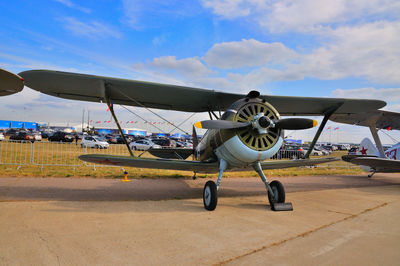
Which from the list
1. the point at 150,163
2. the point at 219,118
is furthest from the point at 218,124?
the point at 150,163

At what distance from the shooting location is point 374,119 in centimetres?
1063

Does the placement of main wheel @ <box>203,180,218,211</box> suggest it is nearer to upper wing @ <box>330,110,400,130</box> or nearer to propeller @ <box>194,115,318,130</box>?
propeller @ <box>194,115,318,130</box>

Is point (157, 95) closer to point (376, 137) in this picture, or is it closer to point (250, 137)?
point (250, 137)

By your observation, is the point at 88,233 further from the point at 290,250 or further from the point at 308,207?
the point at 308,207

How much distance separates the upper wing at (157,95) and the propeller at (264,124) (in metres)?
1.65

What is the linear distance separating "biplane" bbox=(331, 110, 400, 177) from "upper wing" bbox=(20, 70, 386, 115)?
7.47 ft

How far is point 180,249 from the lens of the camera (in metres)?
3.13

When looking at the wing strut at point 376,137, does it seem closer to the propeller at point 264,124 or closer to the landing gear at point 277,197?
the propeller at point 264,124

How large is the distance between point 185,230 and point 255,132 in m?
2.56

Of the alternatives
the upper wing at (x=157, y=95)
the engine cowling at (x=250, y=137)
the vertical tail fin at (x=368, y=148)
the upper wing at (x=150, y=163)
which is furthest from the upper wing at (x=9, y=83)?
the vertical tail fin at (x=368, y=148)

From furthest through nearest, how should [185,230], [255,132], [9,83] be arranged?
[255,132]
[9,83]
[185,230]

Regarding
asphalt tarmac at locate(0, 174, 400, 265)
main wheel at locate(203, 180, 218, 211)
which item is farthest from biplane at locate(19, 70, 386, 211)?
asphalt tarmac at locate(0, 174, 400, 265)

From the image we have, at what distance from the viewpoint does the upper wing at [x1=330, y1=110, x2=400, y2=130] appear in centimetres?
1011

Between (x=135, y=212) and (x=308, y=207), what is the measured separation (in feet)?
12.7
